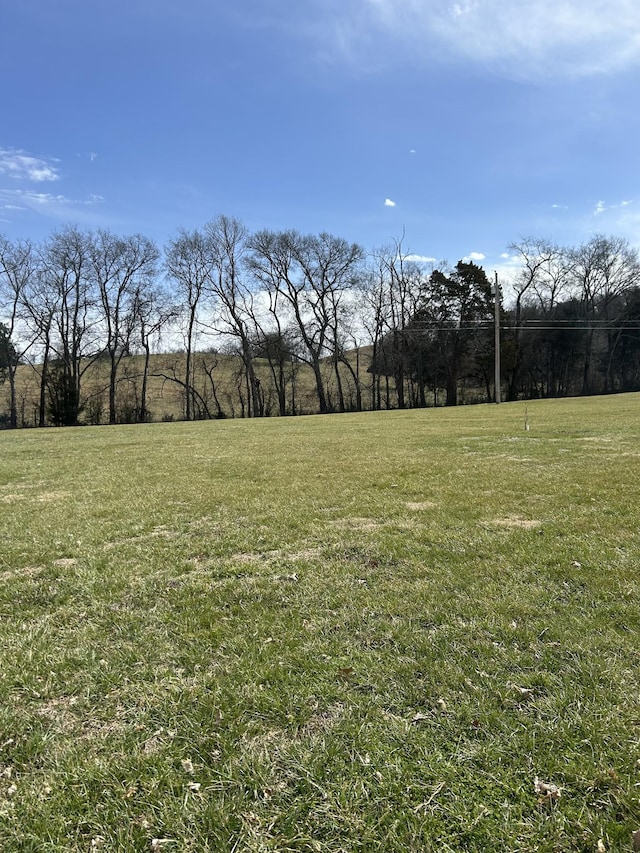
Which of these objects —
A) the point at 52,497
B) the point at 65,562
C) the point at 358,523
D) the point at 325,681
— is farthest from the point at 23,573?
the point at 52,497

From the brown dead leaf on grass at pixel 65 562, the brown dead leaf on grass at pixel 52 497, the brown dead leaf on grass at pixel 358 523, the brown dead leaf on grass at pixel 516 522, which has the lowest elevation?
the brown dead leaf on grass at pixel 65 562

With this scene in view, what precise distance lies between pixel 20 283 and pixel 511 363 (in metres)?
36.9

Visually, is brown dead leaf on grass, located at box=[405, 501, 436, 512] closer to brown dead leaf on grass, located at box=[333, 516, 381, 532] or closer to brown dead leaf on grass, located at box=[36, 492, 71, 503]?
brown dead leaf on grass, located at box=[333, 516, 381, 532]

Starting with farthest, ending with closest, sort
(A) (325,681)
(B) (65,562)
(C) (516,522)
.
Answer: (C) (516,522), (B) (65,562), (A) (325,681)

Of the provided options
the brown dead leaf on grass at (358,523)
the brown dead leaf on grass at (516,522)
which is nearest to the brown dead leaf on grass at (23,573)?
the brown dead leaf on grass at (358,523)

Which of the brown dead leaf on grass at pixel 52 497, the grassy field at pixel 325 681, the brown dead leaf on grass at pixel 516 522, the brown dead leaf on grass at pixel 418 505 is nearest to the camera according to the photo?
the grassy field at pixel 325 681

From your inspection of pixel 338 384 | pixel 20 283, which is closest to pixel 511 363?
pixel 338 384

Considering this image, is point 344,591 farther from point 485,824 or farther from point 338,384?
point 338,384

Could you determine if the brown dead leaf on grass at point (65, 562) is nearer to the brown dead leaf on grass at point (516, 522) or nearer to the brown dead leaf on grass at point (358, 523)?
the brown dead leaf on grass at point (358, 523)

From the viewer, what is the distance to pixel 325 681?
7.49 feet

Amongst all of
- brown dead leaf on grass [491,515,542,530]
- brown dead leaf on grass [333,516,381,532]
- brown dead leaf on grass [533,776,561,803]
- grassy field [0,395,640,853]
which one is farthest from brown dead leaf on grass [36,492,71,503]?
brown dead leaf on grass [533,776,561,803]

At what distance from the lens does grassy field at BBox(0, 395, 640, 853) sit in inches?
62.2

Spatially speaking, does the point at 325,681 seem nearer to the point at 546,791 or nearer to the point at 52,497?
the point at 546,791

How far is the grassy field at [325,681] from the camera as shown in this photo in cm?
158
